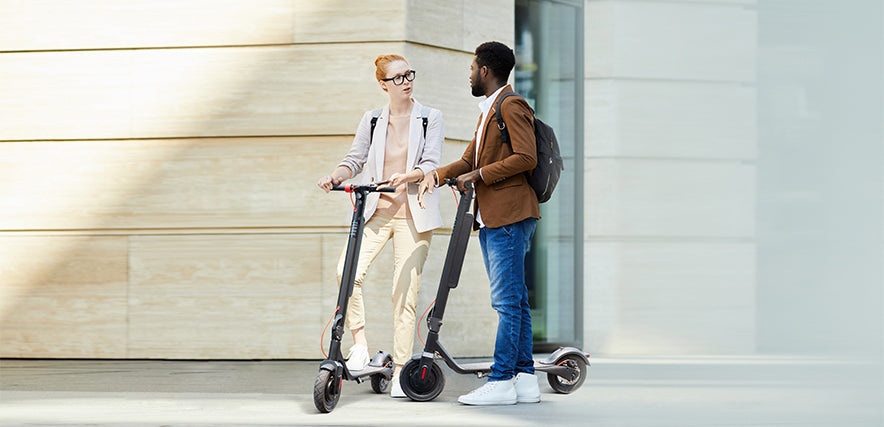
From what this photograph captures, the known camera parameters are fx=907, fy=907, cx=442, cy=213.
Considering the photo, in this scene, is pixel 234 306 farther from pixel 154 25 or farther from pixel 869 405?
pixel 869 405

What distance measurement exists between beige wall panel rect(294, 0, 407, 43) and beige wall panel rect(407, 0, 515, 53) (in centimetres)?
12

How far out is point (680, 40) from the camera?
A: 1108 millimetres

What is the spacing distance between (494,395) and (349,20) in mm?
3913

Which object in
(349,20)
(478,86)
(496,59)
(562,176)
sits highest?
(349,20)

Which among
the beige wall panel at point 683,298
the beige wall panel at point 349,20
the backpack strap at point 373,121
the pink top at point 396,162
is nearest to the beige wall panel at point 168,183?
the beige wall panel at point 349,20

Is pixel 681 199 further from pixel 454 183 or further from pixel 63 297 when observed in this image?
pixel 63 297

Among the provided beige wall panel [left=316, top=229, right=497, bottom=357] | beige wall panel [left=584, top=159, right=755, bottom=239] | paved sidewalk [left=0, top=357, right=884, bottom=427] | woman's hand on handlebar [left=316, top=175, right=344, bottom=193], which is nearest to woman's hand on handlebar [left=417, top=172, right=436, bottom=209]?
woman's hand on handlebar [left=316, top=175, right=344, bottom=193]

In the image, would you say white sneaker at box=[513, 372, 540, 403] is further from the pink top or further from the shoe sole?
the pink top

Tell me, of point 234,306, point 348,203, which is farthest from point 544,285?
point 234,306

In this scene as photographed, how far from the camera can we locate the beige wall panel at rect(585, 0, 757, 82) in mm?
994

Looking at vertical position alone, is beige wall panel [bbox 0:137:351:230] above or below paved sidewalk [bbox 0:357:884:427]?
above

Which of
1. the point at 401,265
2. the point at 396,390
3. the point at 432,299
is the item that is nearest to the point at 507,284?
the point at 401,265

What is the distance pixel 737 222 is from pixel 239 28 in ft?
23.1

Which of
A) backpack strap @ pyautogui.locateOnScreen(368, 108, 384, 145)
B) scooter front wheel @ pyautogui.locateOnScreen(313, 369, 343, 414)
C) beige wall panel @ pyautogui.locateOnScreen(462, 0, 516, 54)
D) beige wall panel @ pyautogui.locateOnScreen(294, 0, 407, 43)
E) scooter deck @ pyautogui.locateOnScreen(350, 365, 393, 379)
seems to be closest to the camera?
scooter front wheel @ pyautogui.locateOnScreen(313, 369, 343, 414)
